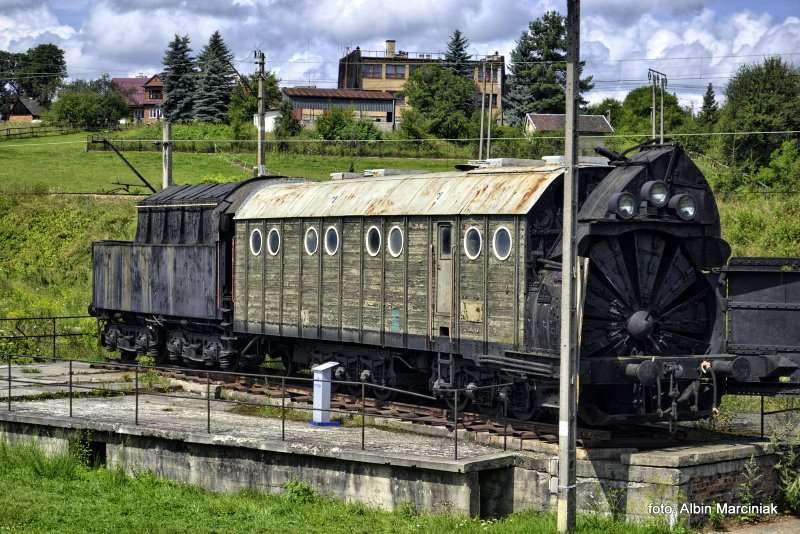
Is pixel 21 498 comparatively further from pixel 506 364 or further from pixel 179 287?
pixel 179 287

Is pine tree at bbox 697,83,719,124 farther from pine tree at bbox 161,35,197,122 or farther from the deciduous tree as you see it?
pine tree at bbox 161,35,197,122

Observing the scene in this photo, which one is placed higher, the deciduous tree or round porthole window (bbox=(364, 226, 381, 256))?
the deciduous tree

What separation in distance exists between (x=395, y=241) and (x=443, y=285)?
1514mm

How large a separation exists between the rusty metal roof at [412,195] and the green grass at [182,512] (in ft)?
15.5

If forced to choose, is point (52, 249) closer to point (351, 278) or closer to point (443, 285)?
point (351, 278)

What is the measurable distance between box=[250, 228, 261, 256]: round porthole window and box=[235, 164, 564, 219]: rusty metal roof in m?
0.33

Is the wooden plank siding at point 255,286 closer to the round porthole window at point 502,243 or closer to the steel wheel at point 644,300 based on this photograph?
the round porthole window at point 502,243

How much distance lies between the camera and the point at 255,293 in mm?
23188

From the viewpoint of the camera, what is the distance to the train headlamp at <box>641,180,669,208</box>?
53.7 feet

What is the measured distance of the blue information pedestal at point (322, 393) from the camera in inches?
739

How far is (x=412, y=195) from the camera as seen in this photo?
19.4 meters

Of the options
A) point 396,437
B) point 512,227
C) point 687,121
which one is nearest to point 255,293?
point 396,437

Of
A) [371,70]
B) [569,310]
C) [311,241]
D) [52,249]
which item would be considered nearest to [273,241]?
[311,241]

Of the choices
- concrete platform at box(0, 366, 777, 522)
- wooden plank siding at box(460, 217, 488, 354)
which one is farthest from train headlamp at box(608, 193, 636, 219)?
concrete platform at box(0, 366, 777, 522)
